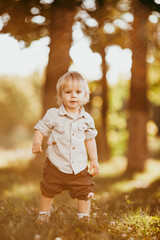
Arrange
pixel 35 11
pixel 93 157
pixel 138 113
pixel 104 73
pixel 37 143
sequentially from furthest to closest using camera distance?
pixel 104 73 → pixel 138 113 → pixel 35 11 → pixel 93 157 → pixel 37 143

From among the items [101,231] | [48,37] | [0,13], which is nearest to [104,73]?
Answer: [48,37]

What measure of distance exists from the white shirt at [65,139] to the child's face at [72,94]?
0.12 metres

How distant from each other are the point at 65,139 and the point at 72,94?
56 cm

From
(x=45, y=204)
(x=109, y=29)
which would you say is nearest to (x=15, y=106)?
(x=109, y=29)

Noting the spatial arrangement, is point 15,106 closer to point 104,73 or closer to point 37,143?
point 104,73

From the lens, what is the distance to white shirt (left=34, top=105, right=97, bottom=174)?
12.7ft

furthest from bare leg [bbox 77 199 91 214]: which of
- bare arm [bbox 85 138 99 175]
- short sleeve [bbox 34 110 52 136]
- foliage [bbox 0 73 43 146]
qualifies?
foliage [bbox 0 73 43 146]

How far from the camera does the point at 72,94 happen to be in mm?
3883

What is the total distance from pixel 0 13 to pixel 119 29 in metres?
4.87

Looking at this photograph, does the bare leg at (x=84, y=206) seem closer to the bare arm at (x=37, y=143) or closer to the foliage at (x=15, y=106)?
the bare arm at (x=37, y=143)

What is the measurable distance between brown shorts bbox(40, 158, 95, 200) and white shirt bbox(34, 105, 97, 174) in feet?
0.22

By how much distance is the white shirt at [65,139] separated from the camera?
386 centimetres

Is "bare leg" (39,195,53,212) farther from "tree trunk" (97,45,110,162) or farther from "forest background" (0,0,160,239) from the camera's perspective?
"tree trunk" (97,45,110,162)

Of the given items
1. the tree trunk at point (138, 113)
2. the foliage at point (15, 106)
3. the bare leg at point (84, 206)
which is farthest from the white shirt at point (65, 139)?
the foliage at point (15, 106)
